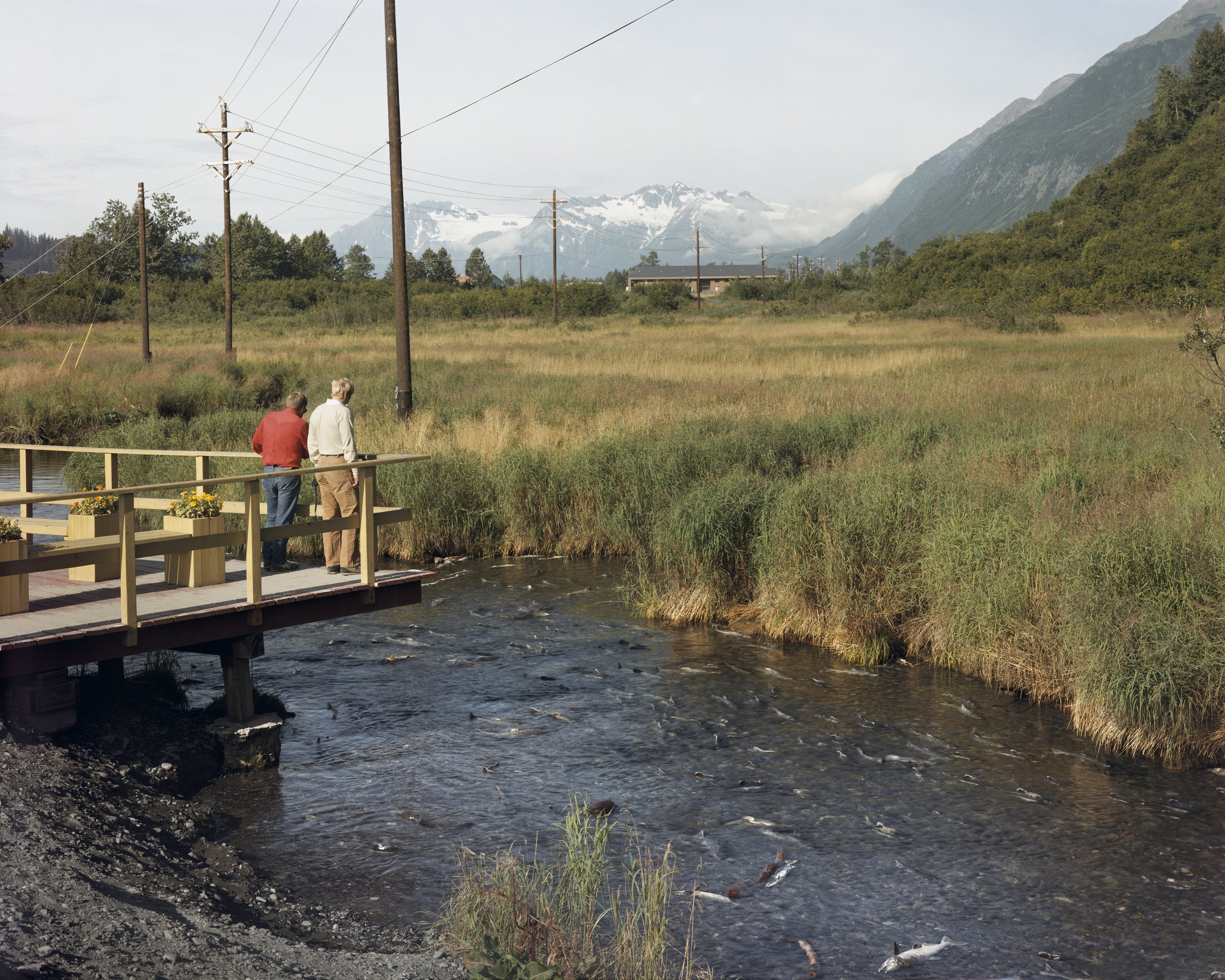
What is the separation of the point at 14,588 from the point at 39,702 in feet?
2.97

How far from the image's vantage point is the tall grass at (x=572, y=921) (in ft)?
16.4

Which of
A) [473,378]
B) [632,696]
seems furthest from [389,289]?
[632,696]

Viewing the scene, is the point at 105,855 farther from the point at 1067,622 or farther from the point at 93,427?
the point at 93,427

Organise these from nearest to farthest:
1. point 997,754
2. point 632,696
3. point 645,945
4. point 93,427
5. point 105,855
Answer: point 645,945
point 105,855
point 997,754
point 632,696
point 93,427

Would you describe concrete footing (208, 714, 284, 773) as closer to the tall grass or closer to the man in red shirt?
the man in red shirt

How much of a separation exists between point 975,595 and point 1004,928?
460 centimetres

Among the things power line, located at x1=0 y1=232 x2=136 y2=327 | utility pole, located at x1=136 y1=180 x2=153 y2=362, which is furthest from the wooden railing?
power line, located at x1=0 y1=232 x2=136 y2=327

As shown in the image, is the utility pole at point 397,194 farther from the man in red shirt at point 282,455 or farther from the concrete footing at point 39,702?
the concrete footing at point 39,702

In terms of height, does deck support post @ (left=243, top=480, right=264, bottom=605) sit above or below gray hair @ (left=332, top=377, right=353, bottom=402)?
below

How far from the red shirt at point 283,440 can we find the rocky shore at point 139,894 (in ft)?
9.89

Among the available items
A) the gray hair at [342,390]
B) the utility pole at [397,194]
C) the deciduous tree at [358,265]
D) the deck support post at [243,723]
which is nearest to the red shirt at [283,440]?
the gray hair at [342,390]

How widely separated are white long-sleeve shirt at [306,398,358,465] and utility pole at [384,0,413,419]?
959cm

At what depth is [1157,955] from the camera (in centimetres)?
568

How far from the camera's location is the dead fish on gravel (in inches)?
220
